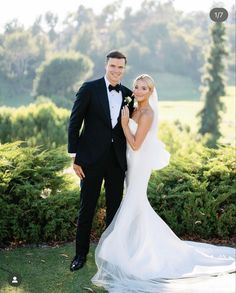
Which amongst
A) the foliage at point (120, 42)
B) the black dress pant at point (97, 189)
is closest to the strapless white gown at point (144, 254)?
the black dress pant at point (97, 189)

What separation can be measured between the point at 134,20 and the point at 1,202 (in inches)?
1798

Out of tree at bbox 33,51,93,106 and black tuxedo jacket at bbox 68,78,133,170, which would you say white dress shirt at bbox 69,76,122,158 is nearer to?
black tuxedo jacket at bbox 68,78,133,170

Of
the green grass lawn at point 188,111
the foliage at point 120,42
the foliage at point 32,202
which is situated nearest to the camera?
the foliage at point 32,202

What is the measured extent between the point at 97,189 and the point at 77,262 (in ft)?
2.18

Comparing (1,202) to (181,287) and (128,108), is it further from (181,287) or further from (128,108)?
(181,287)

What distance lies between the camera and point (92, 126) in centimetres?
391

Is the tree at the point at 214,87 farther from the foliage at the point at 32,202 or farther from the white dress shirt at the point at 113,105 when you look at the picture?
the white dress shirt at the point at 113,105

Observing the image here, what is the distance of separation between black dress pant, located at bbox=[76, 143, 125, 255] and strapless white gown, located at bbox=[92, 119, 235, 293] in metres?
0.11

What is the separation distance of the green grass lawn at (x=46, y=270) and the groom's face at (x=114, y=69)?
5.31 feet

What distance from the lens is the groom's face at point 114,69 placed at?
384 cm

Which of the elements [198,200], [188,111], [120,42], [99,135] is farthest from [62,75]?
[99,135]

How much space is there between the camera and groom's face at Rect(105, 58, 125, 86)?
3838mm

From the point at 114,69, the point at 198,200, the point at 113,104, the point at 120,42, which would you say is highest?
the point at 120,42

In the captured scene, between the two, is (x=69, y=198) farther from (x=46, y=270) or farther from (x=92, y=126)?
(x=92, y=126)
